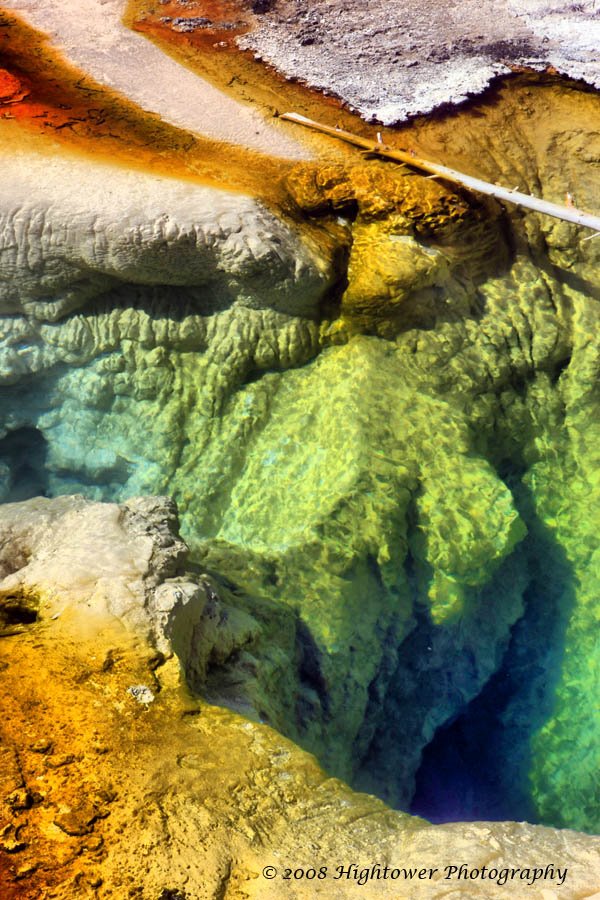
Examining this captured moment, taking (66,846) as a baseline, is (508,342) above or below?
above

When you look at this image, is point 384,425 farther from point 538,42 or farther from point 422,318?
point 538,42

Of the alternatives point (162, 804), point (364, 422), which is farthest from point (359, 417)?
point (162, 804)

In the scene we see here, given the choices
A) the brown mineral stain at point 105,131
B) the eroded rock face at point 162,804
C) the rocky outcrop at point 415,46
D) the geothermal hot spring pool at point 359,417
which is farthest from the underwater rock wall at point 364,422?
the rocky outcrop at point 415,46

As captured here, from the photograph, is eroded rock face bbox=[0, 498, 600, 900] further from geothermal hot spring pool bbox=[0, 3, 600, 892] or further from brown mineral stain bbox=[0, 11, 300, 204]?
brown mineral stain bbox=[0, 11, 300, 204]

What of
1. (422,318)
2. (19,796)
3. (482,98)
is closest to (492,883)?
(19,796)

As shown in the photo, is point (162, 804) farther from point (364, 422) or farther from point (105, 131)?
point (105, 131)

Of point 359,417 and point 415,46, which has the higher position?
point 415,46

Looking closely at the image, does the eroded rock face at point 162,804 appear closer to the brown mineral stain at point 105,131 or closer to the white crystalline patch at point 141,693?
the white crystalline patch at point 141,693

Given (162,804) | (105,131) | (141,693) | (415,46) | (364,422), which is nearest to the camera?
(162,804)
